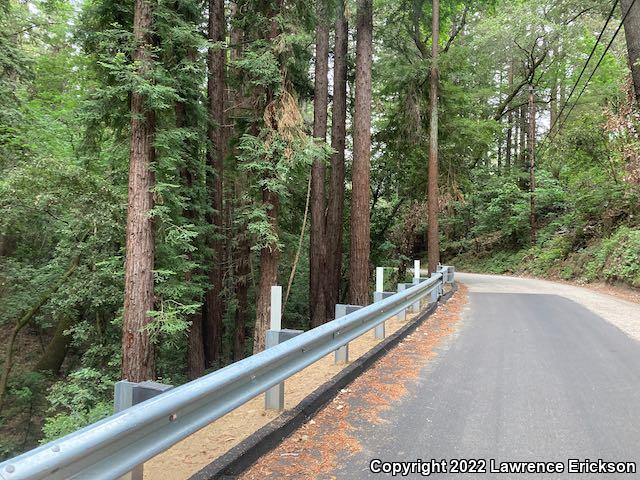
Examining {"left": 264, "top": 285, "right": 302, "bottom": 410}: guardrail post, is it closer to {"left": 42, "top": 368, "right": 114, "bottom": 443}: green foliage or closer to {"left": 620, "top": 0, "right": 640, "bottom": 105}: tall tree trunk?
{"left": 42, "top": 368, "right": 114, "bottom": 443}: green foliage

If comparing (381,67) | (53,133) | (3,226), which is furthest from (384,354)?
(381,67)

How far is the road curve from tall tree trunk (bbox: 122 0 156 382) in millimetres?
4747

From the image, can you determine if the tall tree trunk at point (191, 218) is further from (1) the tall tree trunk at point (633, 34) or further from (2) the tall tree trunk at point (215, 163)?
(1) the tall tree trunk at point (633, 34)

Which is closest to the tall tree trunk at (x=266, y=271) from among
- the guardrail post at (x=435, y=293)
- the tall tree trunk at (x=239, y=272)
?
the tall tree trunk at (x=239, y=272)

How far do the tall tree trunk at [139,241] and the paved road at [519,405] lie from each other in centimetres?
535

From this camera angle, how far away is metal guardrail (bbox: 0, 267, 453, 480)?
5.65 ft

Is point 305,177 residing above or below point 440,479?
above

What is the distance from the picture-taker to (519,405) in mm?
4379

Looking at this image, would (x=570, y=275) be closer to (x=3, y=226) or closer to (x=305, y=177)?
(x=305, y=177)

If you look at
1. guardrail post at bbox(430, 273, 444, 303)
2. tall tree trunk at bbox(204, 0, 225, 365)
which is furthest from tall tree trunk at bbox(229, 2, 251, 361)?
guardrail post at bbox(430, 273, 444, 303)

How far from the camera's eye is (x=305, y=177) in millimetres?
15773

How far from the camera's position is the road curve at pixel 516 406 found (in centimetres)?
332

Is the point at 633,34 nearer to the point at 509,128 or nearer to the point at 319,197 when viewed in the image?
the point at 319,197

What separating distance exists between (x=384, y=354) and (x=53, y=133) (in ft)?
42.8
